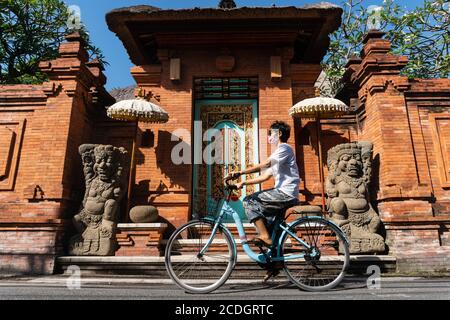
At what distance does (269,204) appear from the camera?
3562 millimetres

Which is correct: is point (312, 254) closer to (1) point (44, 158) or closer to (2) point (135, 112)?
(2) point (135, 112)

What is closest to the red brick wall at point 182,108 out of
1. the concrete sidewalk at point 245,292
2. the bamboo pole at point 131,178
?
the bamboo pole at point 131,178

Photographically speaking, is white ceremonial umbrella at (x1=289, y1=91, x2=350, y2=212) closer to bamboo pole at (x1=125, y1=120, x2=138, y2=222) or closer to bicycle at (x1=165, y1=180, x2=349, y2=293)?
bicycle at (x1=165, y1=180, x2=349, y2=293)

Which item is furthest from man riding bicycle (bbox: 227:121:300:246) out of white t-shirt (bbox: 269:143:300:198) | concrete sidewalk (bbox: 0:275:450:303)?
concrete sidewalk (bbox: 0:275:450:303)

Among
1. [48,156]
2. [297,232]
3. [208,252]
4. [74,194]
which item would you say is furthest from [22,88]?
[297,232]

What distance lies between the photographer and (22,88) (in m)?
7.09

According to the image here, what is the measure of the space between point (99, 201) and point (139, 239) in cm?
113

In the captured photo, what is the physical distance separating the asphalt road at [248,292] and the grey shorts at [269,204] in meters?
0.83

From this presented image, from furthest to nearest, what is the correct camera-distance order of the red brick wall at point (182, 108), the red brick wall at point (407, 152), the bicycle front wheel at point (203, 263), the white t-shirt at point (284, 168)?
1. the red brick wall at point (182, 108)
2. the red brick wall at point (407, 152)
3. the white t-shirt at point (284, 168)
4. the bicycle front wheel at point (203, 263)

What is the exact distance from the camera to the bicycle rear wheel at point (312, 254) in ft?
11.7

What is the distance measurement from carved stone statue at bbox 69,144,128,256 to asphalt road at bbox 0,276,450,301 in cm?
137

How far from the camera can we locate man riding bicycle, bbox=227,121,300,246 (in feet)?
11.7

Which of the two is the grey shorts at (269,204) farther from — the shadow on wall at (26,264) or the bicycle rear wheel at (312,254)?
the shadow on wall at (26,264)

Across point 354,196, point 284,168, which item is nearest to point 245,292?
point 284,168
